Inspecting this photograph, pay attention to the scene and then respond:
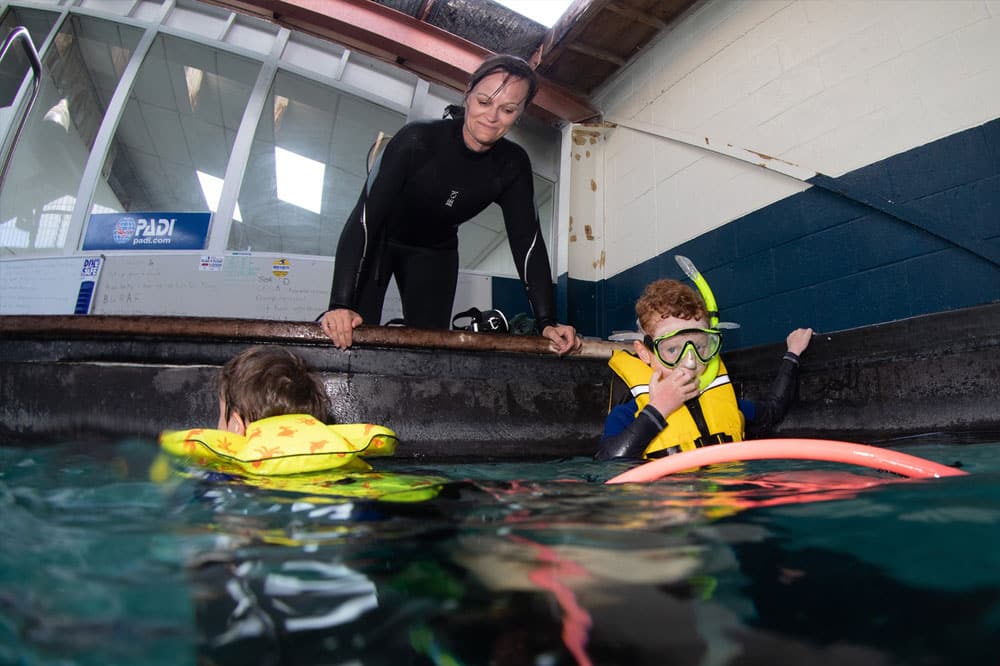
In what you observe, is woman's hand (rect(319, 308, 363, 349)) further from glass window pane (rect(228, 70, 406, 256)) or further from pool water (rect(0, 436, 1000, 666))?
glass window pane (rect(228, 70, 406, 256))

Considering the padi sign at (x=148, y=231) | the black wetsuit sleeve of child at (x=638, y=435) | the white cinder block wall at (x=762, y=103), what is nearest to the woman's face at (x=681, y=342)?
the black wetsuit sleeve of child at (x=638, y=435)

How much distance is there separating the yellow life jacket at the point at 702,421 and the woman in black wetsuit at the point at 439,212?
0.58 m

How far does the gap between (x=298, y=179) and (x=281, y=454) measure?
577cm

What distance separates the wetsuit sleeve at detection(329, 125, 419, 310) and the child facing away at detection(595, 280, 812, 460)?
1339 mm

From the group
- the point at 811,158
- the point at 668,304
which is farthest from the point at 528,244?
the point at 811,158

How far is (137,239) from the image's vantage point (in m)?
5.88

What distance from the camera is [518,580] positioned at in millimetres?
687

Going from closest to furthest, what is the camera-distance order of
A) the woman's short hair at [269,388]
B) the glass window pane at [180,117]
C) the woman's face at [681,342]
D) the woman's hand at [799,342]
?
the woman's short hair at [269,388], the woman's face at [681,342], the woman's hand at [799,342], the glass window pane at [180,117]

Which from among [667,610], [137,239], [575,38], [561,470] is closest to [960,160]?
[561,470]

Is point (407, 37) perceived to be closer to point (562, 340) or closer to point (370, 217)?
point (370, 217)

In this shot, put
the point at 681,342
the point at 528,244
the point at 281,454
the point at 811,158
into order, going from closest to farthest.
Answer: the point at 281,454, the point at 681,342, the point at 528,244, the point at 811,158

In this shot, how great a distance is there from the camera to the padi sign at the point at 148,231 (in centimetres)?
586

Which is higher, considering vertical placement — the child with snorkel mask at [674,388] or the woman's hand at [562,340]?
the woman's hand at [562,340]

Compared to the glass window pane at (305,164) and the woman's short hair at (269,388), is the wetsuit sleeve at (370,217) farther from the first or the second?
the glass window pane at (305,164)
